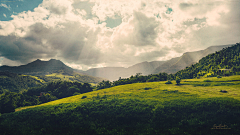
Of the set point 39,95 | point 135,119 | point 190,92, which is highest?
point 190,92

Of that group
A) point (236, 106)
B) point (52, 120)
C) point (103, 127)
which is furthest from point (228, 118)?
point (52, 120)

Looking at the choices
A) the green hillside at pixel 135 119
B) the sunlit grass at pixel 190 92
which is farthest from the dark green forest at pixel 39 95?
the sunlit grass at pixel 190 92

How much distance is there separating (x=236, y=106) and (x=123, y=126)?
41008 millimetres

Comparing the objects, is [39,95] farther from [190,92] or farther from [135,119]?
[190,92]

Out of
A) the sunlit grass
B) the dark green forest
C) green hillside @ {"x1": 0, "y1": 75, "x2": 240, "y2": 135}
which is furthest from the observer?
the dark green forest

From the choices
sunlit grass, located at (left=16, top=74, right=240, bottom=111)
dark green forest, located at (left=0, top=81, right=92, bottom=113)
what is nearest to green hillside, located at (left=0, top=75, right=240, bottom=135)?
sunlit grass, located at (left=16, top=74, right=240, bottom=111)

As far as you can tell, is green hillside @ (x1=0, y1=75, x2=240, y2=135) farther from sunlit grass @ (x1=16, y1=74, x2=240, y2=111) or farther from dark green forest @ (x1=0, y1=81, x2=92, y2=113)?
dark green forest @ (x1=0, y1=81, x2=92, y2=113)

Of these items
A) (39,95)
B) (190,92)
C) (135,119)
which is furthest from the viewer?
(39,95)

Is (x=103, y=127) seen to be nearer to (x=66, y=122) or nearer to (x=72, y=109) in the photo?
(x=66, y=122)

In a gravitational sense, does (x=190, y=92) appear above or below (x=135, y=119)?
above

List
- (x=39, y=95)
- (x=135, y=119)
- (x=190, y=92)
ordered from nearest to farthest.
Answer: (x=135, y=119)
(x=190, y=92)
(x=39, y=95)

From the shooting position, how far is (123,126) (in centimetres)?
3934

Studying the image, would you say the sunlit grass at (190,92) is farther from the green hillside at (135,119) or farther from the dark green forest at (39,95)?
the dark green forest at (39,95)

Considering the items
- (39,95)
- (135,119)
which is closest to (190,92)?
(135,119)
